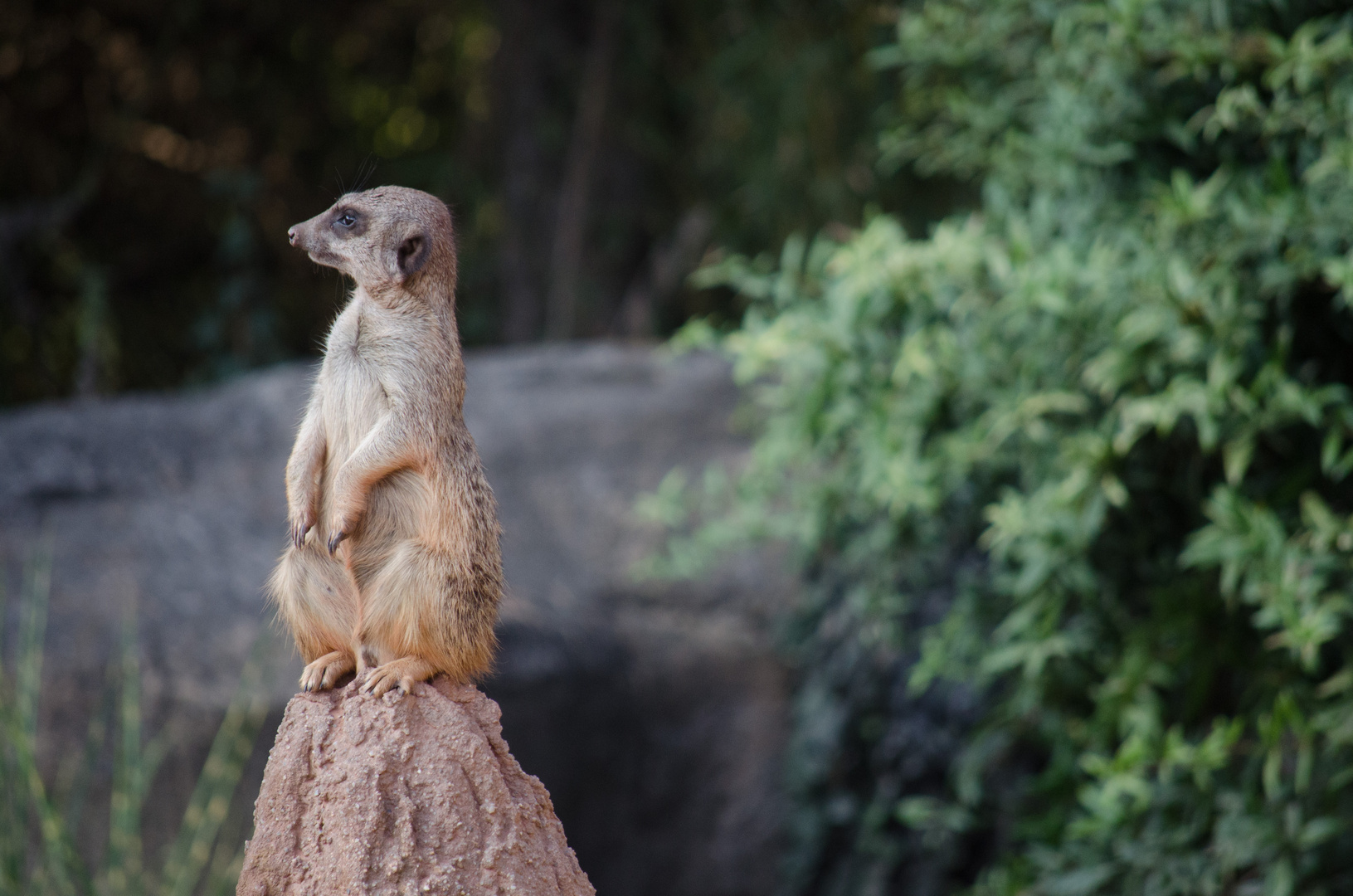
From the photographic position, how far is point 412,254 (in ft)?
5.50

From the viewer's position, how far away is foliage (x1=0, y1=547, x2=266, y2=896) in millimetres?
2471

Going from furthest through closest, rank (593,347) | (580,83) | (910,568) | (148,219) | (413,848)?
(148,219), (580,83), (593,347), (910,568), (413,848)

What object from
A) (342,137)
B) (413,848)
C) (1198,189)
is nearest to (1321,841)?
(1198,189)

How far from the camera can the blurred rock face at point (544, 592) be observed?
12.1 feet

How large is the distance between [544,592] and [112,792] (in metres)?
1.48

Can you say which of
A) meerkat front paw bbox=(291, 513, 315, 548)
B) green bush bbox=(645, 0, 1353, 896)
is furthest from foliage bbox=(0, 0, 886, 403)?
meerkat front paw bbox=(291, 513, 315, 548)

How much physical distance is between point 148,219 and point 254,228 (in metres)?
0.76

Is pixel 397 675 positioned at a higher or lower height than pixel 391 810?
higher

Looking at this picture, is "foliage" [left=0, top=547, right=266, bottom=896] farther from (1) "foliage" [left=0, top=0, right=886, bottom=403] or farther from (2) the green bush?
(1) "foliage" [left=0, top=0, right=886, bottom=403]

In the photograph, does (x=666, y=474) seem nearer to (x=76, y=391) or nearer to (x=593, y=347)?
(x=593, y=347)

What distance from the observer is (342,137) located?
328 inches

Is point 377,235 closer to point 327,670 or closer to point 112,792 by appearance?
point 327,670

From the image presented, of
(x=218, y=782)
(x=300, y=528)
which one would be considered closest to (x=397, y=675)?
(x=300, y=528)

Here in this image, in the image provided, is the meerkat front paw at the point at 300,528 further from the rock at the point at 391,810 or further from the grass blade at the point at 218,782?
the grass blade at the point at 218,782
